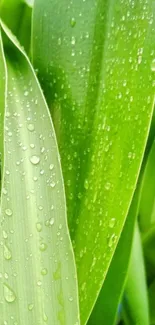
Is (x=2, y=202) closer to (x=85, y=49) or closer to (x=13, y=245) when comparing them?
(x=13, y=245)

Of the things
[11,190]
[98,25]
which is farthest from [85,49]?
[11,190]

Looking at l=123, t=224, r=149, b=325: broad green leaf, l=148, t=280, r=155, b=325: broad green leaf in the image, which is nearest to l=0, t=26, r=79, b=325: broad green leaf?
l=123, t=224, r=149, b=325: broad green leaf

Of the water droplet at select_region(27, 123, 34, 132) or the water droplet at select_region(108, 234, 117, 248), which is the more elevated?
the water droplet at select_region(27, 123, 34, 132)

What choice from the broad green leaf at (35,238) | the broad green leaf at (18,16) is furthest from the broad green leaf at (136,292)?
the broad green leaf at (18,16)

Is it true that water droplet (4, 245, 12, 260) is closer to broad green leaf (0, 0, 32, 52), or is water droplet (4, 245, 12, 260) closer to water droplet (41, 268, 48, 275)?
water droplet (41, 268, 48, 275)

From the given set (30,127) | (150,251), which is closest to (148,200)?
(150,251)

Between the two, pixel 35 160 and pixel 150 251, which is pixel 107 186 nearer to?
pixel 35 160

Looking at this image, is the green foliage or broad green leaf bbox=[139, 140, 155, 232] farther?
broad green leaf bbox=[139, 140, 155, 232]
